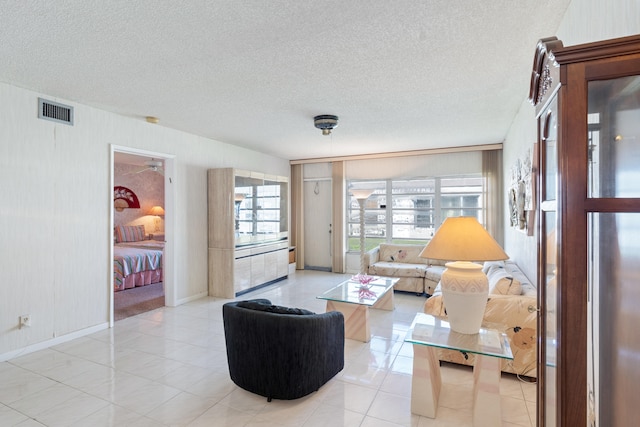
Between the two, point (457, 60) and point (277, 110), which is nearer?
point (457, 60)

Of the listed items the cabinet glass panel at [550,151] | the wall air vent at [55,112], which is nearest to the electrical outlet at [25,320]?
the wall air vent at [55,112]

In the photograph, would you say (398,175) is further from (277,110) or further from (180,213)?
(180,213)

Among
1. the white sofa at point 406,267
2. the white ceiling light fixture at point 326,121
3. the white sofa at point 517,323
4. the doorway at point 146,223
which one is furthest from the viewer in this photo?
the white sofa at point 406,267

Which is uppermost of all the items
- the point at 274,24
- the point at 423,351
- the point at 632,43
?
the point at 274,24

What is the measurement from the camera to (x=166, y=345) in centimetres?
335

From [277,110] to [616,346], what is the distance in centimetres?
352

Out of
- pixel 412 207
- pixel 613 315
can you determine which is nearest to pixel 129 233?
pixel 412 207

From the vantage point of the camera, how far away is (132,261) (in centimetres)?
558

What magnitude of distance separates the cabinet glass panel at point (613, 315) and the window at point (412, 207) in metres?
5.14

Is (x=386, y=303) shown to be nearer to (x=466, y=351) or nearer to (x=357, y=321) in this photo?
(x=357, y=321)

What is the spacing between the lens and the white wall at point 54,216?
3033 mm

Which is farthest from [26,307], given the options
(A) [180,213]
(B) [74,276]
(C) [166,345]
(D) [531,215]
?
(D) [531,215]

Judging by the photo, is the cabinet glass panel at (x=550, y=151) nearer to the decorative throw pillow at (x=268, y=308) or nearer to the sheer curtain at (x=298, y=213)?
the decorative throw pillow at (x=268, y=308)

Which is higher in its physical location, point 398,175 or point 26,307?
point 398,175
